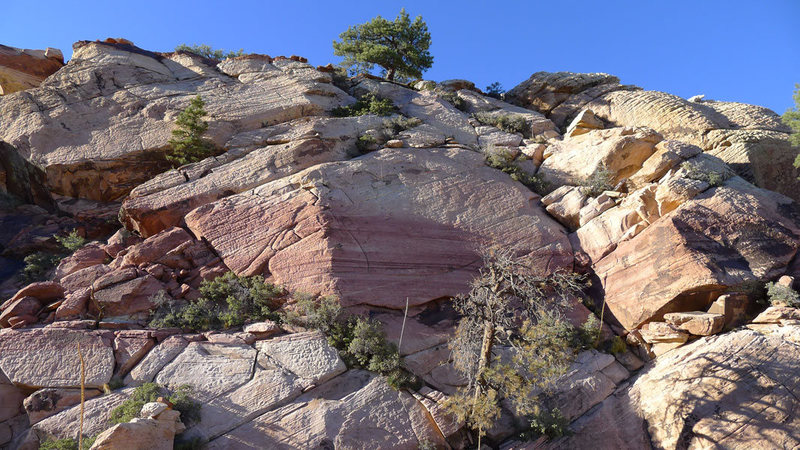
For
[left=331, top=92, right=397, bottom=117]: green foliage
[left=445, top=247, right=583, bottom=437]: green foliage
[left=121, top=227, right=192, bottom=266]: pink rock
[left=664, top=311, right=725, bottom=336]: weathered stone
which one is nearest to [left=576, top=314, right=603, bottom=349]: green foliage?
[left=445, top=247, right=583, bottom=437]: green foliage

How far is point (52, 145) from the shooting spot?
54.4 ft

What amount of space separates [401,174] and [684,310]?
9.96 m

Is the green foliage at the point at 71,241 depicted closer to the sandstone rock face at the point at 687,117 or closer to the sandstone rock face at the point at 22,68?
the sandstone rock face at the point at 22,68

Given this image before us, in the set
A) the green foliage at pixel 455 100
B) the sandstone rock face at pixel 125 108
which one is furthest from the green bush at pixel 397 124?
the green foliage at pixel 455 100

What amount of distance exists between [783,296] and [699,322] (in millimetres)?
2398

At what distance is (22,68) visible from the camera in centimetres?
2012

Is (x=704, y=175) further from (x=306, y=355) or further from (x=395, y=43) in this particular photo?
(x=395, y=43)

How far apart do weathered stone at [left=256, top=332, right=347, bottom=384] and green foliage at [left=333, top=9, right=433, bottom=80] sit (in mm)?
20642

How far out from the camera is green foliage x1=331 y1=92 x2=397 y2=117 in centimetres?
2034

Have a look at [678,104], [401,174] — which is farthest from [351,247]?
[678,104]

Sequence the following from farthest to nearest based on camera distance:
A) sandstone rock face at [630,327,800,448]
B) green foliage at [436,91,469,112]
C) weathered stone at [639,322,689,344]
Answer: green foliage at [436,91,469,112] < weathered stone at [639,322,689,344] < sandstone rock face at [630,327,800,448]

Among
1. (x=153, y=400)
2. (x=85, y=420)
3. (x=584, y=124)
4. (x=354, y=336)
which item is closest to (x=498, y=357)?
(x=354, y=336)

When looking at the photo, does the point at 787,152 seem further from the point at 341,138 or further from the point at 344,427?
the point at 344,427

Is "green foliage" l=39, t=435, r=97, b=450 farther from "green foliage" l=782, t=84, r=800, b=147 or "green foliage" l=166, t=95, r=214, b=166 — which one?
"green foliage" l=782, t=84, r=800, b=147
